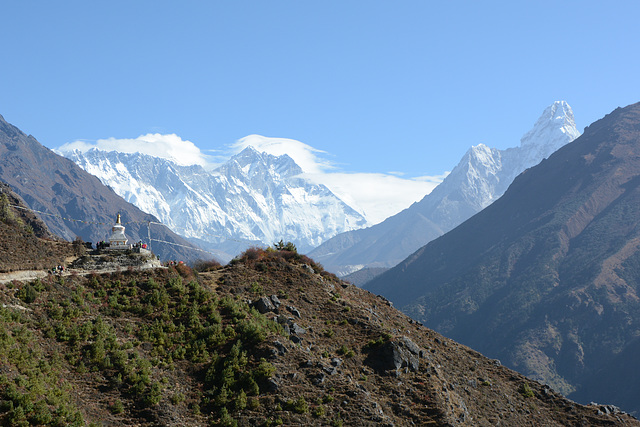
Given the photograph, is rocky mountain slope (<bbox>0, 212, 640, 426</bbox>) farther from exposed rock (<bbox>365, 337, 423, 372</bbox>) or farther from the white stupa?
the white stupa

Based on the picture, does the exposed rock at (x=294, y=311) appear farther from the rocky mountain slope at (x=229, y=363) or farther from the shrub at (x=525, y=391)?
the shrub at (x=525, y=391)

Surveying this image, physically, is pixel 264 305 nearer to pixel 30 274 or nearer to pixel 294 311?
pixel 294 311

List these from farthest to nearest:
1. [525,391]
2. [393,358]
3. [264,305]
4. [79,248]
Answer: [79,248]
[525,391]
[264,305]
[393,358]

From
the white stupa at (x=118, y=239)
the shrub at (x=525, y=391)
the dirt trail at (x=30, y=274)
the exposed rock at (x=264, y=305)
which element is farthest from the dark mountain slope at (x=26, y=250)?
the shrub at (x=525, y=391)

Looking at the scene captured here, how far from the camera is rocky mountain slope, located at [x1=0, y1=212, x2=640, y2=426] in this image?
41.8 m

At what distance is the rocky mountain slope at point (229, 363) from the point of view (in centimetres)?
4175

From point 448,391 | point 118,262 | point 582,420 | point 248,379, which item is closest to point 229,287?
point 118,262

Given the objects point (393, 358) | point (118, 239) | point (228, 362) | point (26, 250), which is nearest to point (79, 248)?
point (26, 250)

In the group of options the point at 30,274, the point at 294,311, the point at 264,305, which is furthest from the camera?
the point at 294,311

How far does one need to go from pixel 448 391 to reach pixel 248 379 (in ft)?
60.7

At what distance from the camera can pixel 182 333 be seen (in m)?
51.4

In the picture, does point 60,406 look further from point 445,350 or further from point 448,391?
point 445,350

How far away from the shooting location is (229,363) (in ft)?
158

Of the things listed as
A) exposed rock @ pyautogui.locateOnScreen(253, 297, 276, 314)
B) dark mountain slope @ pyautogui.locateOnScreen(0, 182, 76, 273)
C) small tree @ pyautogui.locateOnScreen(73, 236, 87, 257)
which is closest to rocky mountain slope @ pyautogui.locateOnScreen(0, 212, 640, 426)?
exposed rock @ pyautogui.locateOnScreen(253, 297, 276, 314)
